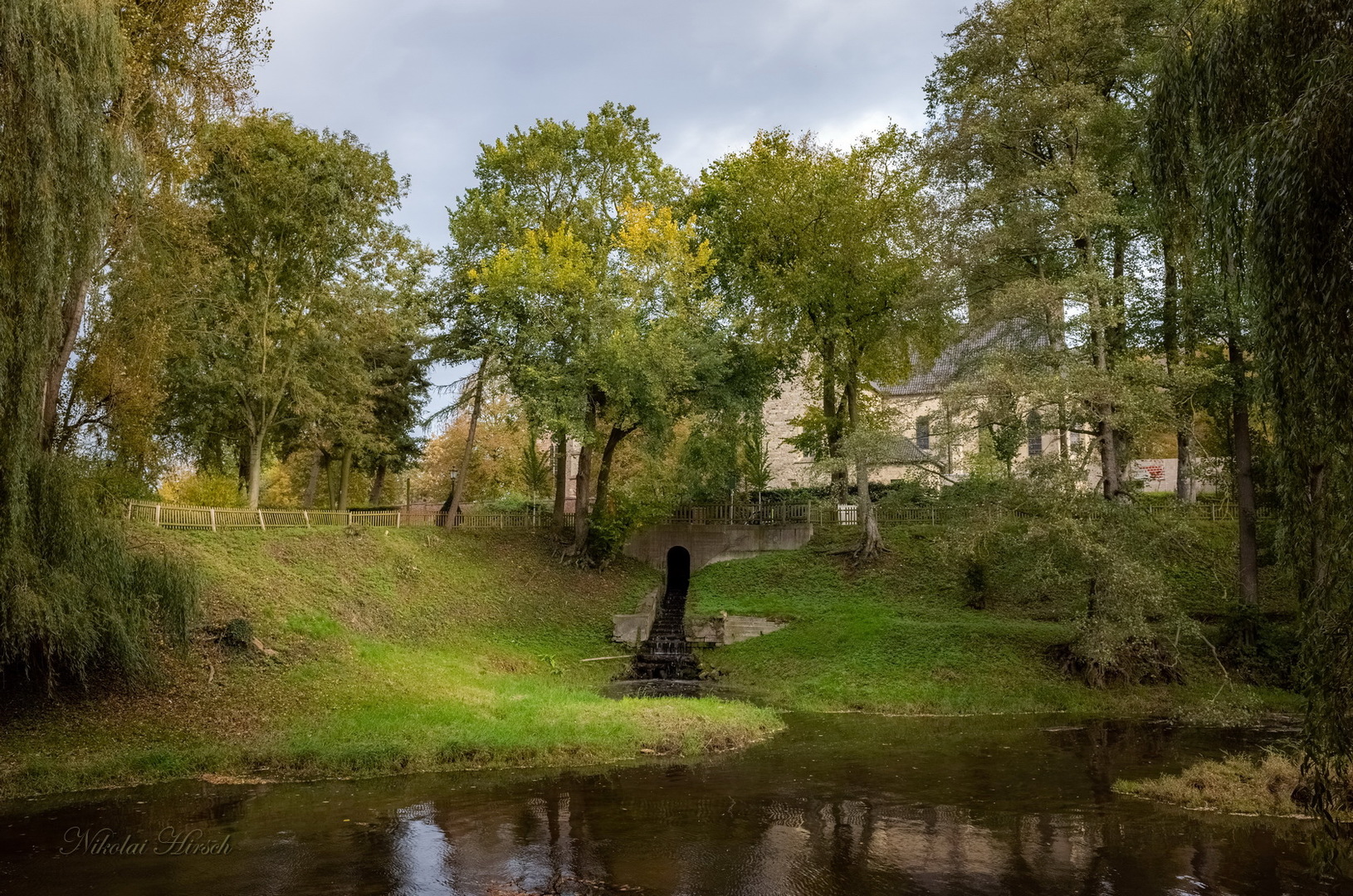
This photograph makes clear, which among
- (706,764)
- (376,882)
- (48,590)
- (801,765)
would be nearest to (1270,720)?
(801,765)

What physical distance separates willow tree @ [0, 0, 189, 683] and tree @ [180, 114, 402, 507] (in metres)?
14.8

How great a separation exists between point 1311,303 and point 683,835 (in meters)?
9.23

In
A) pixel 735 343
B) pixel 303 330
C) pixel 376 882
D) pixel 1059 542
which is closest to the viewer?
pixel 376 882

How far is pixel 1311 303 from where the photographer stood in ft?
22.9

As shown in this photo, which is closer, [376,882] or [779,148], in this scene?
[376,882]

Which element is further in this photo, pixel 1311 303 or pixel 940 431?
pixel 940 431

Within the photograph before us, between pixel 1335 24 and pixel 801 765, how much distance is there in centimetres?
1292

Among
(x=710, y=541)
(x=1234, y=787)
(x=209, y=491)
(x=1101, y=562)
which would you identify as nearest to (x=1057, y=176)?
(x=1101, y=562)

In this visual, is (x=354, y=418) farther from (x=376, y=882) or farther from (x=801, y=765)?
(x=376, y=882)

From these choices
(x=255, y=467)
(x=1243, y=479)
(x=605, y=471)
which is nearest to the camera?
(x=1243, y=479)

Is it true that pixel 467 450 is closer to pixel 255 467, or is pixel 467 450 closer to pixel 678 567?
pixel 255 467

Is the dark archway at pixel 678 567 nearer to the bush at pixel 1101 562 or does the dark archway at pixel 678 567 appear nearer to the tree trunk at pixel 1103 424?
the bush at pixel 1101 562

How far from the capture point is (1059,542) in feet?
70.7

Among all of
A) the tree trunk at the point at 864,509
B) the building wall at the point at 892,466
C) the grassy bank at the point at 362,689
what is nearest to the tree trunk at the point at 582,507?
the grassy bank at the point at 362,689
